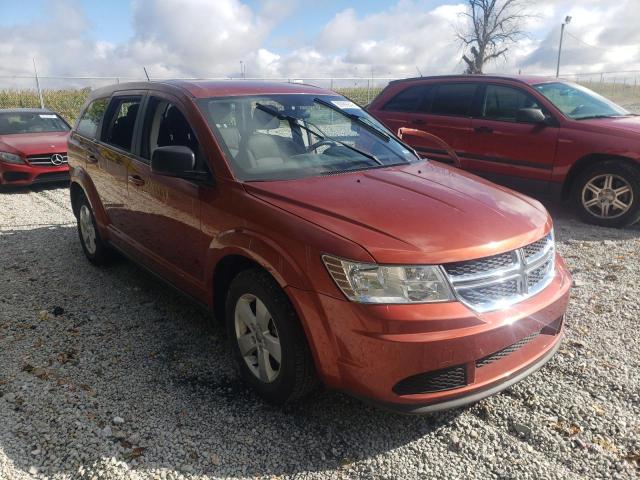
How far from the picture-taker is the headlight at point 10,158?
28.0 ft

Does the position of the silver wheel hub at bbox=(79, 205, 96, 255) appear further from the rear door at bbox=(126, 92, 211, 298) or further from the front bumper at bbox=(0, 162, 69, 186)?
the front bumper at bbox=(0, 162, 69, 186)

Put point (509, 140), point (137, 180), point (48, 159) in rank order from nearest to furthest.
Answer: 1. point (137, 180)
2. point (509, 140)
3. point (48, 159)

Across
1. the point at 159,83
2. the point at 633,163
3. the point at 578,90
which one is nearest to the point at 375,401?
the point at 159,83

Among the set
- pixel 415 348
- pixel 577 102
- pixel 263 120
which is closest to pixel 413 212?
pixel 415 348

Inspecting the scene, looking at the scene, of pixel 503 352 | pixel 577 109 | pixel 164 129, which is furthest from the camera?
pixel 577 109

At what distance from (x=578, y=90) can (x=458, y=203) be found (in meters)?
5.39

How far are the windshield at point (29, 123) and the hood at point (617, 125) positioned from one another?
9180mm

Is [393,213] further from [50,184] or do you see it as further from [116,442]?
[50,184]

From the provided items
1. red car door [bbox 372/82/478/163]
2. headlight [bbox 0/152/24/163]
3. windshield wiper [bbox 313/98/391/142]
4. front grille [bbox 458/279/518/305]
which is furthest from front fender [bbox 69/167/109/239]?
headlight [bbox 0/152/24/163]

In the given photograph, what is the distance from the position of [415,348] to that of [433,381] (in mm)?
232

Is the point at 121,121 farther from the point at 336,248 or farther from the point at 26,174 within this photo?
the point at 26,174

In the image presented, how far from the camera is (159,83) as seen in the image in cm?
385

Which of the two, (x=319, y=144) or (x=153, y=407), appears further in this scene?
(x=319, y=144)

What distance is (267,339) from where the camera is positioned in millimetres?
2715
